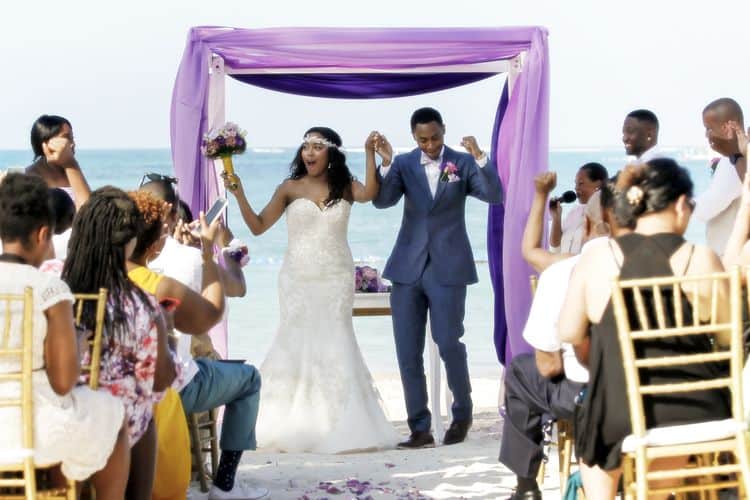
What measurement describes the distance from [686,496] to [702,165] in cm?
5329

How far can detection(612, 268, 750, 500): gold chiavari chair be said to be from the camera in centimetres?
415

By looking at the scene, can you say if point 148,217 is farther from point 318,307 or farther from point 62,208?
point 318,307

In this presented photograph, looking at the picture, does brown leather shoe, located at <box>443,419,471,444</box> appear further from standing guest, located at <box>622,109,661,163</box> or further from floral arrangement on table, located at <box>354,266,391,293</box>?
standing guest, located at <box>622,109,661,163</box>

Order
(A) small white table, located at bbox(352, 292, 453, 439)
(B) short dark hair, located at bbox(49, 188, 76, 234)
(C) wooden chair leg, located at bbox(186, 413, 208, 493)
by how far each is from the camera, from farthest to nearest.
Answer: (A) small white table, located at bbox(352, 292, 453, 439) < (C) wooden chair leg, located at bbox(186, 413, 208, 493) < (B) short dark hair, located at bbox(49, 188, 76, 234)

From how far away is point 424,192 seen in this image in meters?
7.89

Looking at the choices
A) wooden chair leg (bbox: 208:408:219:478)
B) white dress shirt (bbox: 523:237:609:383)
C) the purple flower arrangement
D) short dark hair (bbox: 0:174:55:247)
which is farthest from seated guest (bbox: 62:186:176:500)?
the purple flower arrangement

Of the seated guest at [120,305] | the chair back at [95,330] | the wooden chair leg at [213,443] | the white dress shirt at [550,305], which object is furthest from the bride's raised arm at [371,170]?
the chair back at [95,330]

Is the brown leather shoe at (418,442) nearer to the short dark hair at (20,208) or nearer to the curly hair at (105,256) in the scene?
the curly hair at (105,256)

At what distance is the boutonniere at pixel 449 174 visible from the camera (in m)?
7.81

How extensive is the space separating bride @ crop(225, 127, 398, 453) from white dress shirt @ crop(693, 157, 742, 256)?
6.68 feet

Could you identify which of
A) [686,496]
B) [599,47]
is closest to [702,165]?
[599,47]

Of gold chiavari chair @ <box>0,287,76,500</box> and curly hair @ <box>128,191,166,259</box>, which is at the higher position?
curly hair @ <box>128,191,166,259</box>

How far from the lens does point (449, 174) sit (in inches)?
308

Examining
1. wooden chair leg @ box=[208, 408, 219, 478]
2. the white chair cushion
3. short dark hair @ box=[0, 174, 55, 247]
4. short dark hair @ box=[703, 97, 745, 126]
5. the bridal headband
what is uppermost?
the bridal headband
